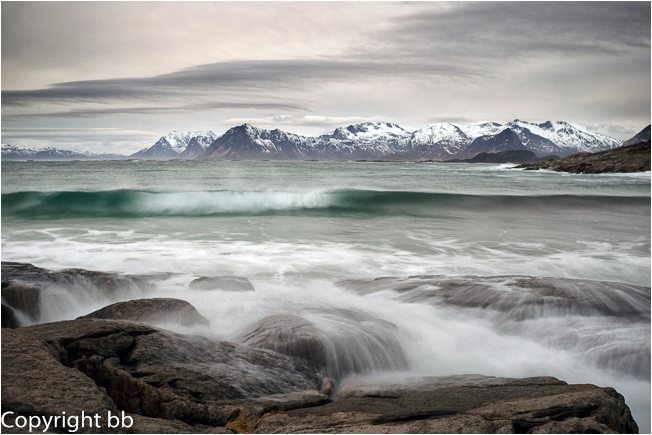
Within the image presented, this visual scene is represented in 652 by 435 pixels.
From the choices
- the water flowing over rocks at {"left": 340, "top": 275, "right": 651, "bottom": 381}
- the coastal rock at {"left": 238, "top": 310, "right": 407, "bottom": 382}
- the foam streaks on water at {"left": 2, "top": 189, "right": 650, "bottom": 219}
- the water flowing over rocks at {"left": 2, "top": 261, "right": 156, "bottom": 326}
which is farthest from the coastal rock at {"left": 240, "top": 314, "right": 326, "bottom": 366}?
the foam streaks on water at {"left": 2, "top": 189, "right": 650, "bottom": 219}

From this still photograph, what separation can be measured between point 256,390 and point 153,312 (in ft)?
5.91

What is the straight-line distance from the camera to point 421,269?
24.9ft

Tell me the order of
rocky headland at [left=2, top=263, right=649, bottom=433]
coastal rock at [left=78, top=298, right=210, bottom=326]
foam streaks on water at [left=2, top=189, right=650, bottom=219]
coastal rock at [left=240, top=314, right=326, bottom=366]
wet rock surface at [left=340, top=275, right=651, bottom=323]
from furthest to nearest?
1. foam streaks on water at [left=2, top=189, right=650, bottom=219]
2. wet rock surface at [left=340, top=275, right=651, bottom=323]
3. coastal rock at [left=78, top=298, right=210, bottom=326]
4. coastal rock at [left=240, top=314, right=326, bottom=366]
5. rocky headland at [left=2, top=263, right=649, bottom=433]

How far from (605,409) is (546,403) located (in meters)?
0.33

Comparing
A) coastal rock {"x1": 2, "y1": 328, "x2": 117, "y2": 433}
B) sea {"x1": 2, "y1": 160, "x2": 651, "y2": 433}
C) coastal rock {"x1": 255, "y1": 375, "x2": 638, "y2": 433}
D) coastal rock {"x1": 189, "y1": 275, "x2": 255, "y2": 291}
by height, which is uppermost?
coastal rock {"x1": 2, "y1": 328, "x2": 117, "y2": 433}

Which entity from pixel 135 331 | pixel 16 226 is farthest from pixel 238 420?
pixel 16 226

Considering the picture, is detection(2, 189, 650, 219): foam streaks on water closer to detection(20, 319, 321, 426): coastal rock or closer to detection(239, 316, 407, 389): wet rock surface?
detection(239, 316, 407, 389): wet rock surface

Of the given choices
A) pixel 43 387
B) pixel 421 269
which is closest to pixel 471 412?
pixel 43 387

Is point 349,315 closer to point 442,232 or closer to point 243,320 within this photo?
point 243,320

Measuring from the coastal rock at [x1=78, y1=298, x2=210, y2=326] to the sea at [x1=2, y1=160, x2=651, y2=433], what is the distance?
14 centimetres

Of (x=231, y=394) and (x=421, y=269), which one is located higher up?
(x=231, y=394)

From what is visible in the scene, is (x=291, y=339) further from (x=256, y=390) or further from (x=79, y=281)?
(x=79, y=281)

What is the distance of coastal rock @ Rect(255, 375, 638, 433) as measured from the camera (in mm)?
2143

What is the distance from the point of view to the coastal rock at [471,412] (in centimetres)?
214
